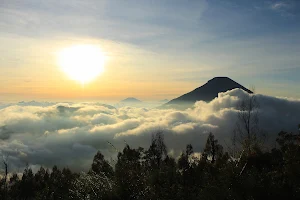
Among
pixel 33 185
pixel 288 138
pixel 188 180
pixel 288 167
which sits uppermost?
pixel 288 167

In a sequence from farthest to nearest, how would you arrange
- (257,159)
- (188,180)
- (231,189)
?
(257,159), (188,180), (231,189)

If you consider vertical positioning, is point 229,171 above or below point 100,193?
above

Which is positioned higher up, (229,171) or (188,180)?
(229,171)

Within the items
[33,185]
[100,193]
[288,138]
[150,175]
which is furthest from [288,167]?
[33,185]

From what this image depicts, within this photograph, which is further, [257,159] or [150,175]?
[257,159]

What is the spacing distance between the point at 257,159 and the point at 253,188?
15161mm

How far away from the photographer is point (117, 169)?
28.6 ft

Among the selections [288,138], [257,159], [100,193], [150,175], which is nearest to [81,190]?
[100,193]

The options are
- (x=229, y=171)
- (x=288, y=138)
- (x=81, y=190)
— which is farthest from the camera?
(x=288, y=138)

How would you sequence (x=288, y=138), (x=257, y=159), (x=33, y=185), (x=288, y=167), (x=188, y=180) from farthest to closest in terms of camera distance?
(x=33, y=185), (x=288, y=138), (x=257, y=159), (x=188, y=180), (x=288, y=167)

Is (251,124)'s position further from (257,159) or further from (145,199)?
(145,199)

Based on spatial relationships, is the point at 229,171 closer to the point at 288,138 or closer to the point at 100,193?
the point at 100,193

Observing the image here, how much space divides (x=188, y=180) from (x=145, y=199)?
3.61m

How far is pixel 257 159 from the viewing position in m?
21.2
